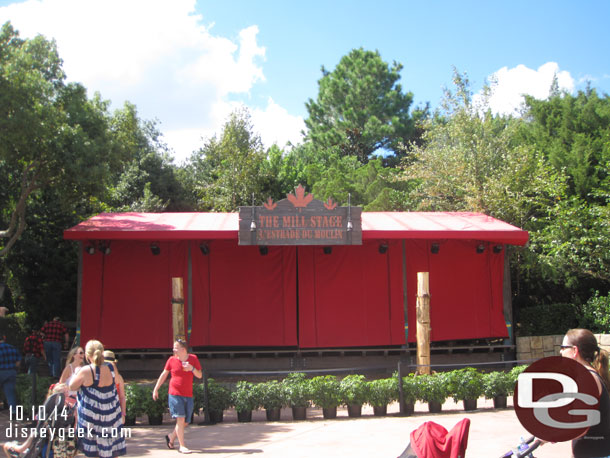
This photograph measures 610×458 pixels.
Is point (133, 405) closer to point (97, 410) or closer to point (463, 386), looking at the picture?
point (97, 410)

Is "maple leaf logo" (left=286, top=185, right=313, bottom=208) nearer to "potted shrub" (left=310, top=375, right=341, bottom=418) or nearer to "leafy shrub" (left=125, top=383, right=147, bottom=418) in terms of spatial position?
"potted shrub" (left=310, top=375, right=341, bottom=418)

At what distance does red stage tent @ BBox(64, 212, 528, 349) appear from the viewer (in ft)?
43.8

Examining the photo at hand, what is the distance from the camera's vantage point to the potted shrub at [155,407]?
29.5 ft

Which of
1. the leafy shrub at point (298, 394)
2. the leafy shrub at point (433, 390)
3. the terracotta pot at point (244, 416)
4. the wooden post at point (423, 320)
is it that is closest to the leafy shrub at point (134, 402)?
the terracotta pot at point (244, 416)

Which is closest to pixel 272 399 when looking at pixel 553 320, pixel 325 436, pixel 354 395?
pixel 354 395

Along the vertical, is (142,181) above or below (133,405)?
above

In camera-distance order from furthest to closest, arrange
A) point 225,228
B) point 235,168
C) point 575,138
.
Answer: point 235,168, point 575,138, point 225,228

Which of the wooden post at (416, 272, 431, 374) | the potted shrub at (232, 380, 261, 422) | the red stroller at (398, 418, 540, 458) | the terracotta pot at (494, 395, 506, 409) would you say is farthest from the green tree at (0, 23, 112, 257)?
the red stroller at (398, 418, 540, 458)

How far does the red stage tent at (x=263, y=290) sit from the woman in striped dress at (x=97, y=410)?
7566 millimetres

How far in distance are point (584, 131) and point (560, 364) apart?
832 inches

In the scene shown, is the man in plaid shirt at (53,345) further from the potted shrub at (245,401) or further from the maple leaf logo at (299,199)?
the maple leaf logo at (299,199)

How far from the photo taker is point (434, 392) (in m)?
9.75

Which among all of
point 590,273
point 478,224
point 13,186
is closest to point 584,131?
point 590,273

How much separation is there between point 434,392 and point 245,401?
3.21m
